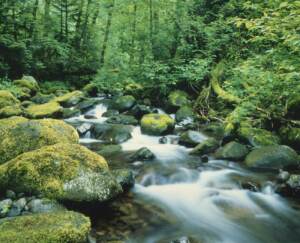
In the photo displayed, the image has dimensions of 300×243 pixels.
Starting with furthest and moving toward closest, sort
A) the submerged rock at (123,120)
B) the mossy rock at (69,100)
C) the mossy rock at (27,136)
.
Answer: the mossy rock at (69,100) < the submerged rock at (123,120) < the mossy rock at (27,136)

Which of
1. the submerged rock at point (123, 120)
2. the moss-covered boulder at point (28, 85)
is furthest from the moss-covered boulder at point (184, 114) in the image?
the moss-covered boulder at point (28, 85)

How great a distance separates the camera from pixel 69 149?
217 inches

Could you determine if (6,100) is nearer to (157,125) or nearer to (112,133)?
(112,133)

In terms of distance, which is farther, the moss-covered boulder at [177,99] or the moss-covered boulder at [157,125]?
the moss-covered boulder at [177,99]

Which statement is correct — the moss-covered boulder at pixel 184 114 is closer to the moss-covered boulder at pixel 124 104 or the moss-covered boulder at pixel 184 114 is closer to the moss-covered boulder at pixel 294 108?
the moss-covered boulder at pixel 124 104

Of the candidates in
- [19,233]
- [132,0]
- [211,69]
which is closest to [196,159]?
[19,233]

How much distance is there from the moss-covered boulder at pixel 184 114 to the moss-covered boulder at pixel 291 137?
157 inches

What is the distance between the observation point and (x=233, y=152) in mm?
8094

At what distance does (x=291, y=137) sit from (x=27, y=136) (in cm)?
619

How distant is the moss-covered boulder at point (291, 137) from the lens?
27.1 ft

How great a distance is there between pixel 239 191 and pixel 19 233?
4.22 m

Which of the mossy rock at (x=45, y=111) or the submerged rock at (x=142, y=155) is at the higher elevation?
the mossy rock at (x=45, y=111)

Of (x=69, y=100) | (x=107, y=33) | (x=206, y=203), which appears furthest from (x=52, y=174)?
(x=107, y=33)

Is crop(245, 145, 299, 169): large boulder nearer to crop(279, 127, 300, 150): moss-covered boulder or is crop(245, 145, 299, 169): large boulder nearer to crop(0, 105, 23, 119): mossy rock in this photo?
crop(279, 127, 300, 150): moss-covered boulder
